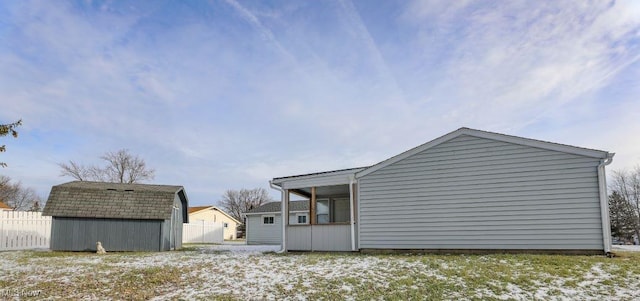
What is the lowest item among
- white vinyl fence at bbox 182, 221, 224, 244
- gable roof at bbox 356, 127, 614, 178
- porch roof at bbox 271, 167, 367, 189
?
white vinyl fence at bbox 182, 221, 224, 244

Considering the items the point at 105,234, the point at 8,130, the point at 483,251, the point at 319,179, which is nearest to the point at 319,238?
the point at 319,179

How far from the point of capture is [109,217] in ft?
55.0

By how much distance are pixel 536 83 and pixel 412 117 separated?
5.07m


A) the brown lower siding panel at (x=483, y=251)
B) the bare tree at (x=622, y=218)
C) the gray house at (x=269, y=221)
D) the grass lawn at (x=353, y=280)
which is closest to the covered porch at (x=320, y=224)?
the brown lower siding panel at (x=483, y=251)

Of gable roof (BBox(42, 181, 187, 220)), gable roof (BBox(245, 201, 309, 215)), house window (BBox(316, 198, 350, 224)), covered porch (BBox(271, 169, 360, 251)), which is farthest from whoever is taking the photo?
gable roof (BBox(245, 201, 309, 215))

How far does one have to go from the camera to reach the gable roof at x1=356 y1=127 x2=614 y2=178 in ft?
34.8

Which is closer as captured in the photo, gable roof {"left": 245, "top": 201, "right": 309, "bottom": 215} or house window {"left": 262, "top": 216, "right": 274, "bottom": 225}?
gable roof {"left": 245, "top": 201, "right": 309, "bottom": 215}

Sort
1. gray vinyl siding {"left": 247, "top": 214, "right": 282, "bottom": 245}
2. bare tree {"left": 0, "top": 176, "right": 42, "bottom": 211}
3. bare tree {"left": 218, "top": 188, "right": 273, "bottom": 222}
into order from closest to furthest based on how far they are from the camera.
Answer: gray vinyl siding {"left": 247, "top": 214, "right": 282, "bottom": 245}
bare tree {"left": 0, "top": 176, "right": 42, "bottom": 211}
bare tree {"left": 218, "top": 188, "right": 273, "bottom": 222}

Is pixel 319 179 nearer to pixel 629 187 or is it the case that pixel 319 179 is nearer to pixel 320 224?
pixel 320 224

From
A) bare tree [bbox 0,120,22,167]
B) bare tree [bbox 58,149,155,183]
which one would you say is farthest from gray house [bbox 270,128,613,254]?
bare tree [bbox 58,149,155,183]

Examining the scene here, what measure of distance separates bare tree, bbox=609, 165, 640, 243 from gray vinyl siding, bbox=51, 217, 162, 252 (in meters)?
39.8

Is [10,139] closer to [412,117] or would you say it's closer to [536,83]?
[412,117]

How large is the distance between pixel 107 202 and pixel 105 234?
55.5 inches

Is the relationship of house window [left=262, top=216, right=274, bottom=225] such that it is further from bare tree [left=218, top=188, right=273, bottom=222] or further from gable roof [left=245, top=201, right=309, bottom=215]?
bare tree [left=218, top=188, right=273, bottom=222]
